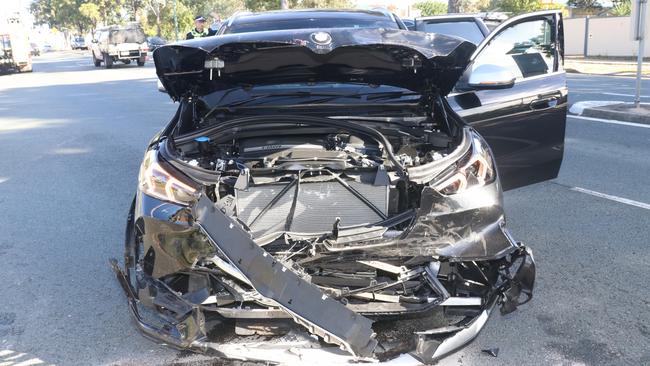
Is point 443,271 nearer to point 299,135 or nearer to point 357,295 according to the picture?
point 357,295

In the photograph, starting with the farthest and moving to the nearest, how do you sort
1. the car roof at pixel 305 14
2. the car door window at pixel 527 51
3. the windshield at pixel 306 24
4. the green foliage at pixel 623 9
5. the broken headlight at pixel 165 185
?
1. the green foliage at pixel 623 9
2. the car door window at pixel 527 51
3. the car roof at pixel 305 14
4. the windshield at pixel 306 24
5. the broken headlight at pixel 165 185

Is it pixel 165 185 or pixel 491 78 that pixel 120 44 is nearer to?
pixel 491 78

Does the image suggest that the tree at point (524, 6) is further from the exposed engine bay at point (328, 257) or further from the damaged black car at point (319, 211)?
the exposed engine bay at point (328, 257)

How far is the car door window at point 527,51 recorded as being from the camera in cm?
550

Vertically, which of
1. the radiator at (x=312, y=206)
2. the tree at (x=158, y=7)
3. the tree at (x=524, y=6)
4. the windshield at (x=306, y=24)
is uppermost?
the tree at (x=158, y=7)

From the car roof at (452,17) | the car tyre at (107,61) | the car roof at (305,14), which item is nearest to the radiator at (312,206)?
the car roof at (305,14)

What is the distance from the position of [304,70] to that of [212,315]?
1.99 m

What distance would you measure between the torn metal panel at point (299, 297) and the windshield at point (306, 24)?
267cm

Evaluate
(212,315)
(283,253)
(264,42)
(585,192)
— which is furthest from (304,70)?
(585,192)

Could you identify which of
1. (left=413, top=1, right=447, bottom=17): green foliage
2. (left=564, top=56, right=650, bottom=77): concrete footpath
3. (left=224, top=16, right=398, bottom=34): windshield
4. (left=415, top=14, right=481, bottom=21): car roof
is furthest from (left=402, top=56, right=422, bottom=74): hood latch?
(left=413, top=1, right=447, bottom=17): green foliage

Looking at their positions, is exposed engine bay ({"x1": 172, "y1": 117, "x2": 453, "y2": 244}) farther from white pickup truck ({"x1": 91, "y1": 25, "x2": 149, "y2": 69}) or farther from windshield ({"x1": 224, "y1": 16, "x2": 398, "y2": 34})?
white pickup truck ({"x1": 91, "y1": 25, "x2": 149, "y2": 69})

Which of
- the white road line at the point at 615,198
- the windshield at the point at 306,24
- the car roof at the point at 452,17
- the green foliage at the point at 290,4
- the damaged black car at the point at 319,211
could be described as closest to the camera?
the damaged black car at the point at 319,211

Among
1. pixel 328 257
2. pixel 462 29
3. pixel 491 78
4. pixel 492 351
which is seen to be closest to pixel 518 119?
pixel 491 78

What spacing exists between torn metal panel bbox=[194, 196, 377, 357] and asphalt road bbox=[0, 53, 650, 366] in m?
0.88
